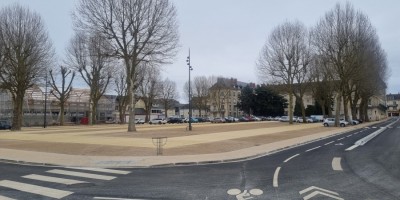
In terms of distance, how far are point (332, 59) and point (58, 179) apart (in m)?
51.6

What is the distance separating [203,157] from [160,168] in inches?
129

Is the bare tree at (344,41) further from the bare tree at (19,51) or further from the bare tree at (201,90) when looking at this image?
the bare tree at (201,90)

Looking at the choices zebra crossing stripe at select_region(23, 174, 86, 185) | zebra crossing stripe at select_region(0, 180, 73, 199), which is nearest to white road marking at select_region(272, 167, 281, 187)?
zebra crossing stripe at select_region(0, 180, 73, 199)

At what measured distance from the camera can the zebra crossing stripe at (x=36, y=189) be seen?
970 centimetres

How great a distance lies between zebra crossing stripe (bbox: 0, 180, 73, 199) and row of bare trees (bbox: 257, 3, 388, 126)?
51796 millimetres

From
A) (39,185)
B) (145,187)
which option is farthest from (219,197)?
(39,185)

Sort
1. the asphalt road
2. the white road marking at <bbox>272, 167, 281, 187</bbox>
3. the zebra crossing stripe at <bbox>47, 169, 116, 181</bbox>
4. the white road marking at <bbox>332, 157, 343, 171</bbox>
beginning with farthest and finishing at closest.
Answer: the white road marking at <bbox>332, 157, 343, 171</bbox>, the zebra crossing stripe at <bbox>47, 169, 116, 181</bbox>, the white road marking at <bbox>272, 167, 281, 187</bbox>, the asphalt road

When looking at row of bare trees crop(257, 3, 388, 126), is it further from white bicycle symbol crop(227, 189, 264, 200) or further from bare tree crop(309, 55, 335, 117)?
white bicycle symbol crop(227, 189, 264, 200)

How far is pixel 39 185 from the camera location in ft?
36.6

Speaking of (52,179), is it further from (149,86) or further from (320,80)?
(149,86)

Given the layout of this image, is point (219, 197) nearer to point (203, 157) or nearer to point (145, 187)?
point (145, 187)

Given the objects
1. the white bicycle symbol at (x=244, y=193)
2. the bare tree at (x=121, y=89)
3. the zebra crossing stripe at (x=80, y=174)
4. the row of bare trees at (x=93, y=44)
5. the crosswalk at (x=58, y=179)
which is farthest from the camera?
the bare tree at (x=121, y=89)

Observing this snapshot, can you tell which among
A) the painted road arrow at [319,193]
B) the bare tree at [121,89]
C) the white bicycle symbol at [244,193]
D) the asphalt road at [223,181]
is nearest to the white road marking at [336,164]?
the asphalt road at [223,181]

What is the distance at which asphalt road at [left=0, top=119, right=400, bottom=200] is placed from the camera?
939cm
